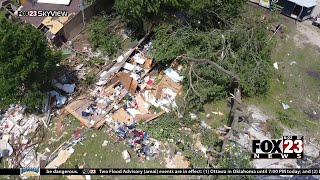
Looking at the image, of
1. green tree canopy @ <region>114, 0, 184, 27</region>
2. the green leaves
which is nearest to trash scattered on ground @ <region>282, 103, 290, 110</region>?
green tree canopy @ <region>114, 0, 184, 27</region>

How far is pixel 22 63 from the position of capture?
1178 centimetres

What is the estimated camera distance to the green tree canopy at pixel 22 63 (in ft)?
38.2

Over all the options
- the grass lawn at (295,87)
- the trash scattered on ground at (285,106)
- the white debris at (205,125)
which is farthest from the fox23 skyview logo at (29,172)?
the trash scattered on ground at (285,106)

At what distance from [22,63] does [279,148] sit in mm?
9299

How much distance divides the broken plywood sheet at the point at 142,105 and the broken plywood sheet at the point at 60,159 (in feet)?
9.78

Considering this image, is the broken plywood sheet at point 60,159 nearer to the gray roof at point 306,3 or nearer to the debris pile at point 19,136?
the debris pile at point 19,136

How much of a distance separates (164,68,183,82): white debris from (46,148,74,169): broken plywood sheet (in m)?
4.92

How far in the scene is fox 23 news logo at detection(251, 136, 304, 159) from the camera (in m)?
12.7

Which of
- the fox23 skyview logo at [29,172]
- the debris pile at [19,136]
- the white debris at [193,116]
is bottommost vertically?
the fox23 skyview logo at [29,172]

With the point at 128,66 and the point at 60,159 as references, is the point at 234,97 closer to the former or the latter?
the point at 128,66

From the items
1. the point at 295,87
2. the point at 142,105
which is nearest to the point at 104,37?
the point at 142,105

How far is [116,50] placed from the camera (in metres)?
15.9

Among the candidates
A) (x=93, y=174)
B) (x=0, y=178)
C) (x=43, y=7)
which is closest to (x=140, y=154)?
(x=93, y=174)

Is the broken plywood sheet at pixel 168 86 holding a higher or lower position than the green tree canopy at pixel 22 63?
lower
